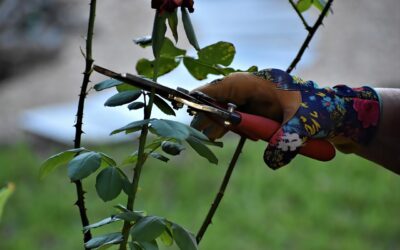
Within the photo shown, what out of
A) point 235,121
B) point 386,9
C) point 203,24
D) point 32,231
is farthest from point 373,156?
point 386,9

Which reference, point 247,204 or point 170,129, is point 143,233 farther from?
point 247,204

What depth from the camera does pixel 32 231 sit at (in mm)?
2512

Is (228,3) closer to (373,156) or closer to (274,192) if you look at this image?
(274,192)

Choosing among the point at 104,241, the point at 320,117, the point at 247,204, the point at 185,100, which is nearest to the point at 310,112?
the point at 320,117

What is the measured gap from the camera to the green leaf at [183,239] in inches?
27.2

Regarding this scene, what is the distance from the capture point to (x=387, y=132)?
82 cm

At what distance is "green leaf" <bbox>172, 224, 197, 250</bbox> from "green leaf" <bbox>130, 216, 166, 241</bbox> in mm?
25

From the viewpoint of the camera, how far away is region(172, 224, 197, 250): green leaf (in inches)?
27.2

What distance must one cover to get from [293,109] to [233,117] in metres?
0.06

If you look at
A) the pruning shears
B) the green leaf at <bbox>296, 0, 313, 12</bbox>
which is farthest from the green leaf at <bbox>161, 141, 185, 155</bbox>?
the green leaf at <bbox>296, 0, 313, 12</bbox>

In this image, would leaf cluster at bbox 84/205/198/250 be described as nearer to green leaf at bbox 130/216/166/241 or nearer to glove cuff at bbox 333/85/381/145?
green leaf at bbox 130/216/166/241

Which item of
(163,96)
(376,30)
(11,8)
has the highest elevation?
Answer: (163,96)

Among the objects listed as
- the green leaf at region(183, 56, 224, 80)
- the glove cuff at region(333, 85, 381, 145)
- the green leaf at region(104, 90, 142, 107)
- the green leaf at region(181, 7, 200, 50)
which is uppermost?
the green leaf at region(181, 7, 200, 50)

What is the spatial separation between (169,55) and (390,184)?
81.4 inches
